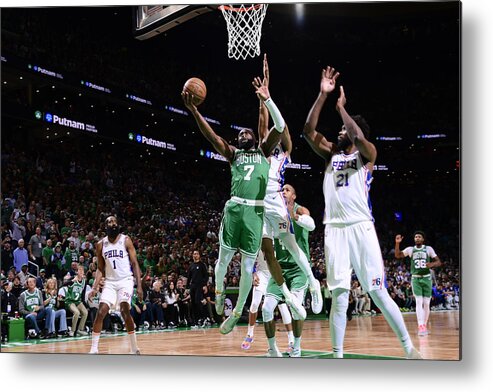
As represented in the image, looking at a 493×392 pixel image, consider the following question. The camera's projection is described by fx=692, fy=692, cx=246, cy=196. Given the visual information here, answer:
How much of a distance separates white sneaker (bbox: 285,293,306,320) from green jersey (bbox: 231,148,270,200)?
3.21ft

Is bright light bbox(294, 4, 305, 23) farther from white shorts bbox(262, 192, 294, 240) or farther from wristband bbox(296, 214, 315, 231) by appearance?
wristband bbox(296, 214, 315, 231)

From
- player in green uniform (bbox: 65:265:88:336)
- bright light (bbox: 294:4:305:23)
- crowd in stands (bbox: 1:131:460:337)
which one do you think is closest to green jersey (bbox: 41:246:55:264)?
crowd in stands (bbox: 1:131:460:337)

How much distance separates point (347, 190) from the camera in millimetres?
6160

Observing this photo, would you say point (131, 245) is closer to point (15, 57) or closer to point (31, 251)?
point (31, 251)

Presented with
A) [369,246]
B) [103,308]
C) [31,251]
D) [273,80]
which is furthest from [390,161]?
[31,251]

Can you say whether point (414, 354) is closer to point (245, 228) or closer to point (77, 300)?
point (245, 228)

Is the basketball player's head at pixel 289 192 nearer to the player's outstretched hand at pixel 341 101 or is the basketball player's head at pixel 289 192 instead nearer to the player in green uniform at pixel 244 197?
the player in green uniform at pixel 244 197

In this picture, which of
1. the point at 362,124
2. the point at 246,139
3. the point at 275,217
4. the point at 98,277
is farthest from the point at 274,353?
the point at 362,124

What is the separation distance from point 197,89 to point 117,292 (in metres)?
2.09

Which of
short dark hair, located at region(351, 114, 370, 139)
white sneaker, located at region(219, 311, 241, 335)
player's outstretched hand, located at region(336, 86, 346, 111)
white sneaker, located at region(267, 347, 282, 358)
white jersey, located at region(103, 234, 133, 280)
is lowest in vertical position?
white sneaker, located at region(267, 347, 282, 358)

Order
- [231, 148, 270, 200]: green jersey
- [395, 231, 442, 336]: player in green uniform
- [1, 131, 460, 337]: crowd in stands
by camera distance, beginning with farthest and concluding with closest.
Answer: [1, 131, 460, 337]: crowd in stands
[231, 148, 270, 200]: green jersey
[395, 231, 442, 336]: player in green uniform

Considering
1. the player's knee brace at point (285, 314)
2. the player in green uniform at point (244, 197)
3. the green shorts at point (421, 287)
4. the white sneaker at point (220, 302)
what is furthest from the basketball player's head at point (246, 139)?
the green shorts at point (421, 287)

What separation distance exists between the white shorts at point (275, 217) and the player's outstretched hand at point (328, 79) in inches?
41.8

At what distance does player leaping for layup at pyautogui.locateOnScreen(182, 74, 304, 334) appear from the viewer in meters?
6.38
